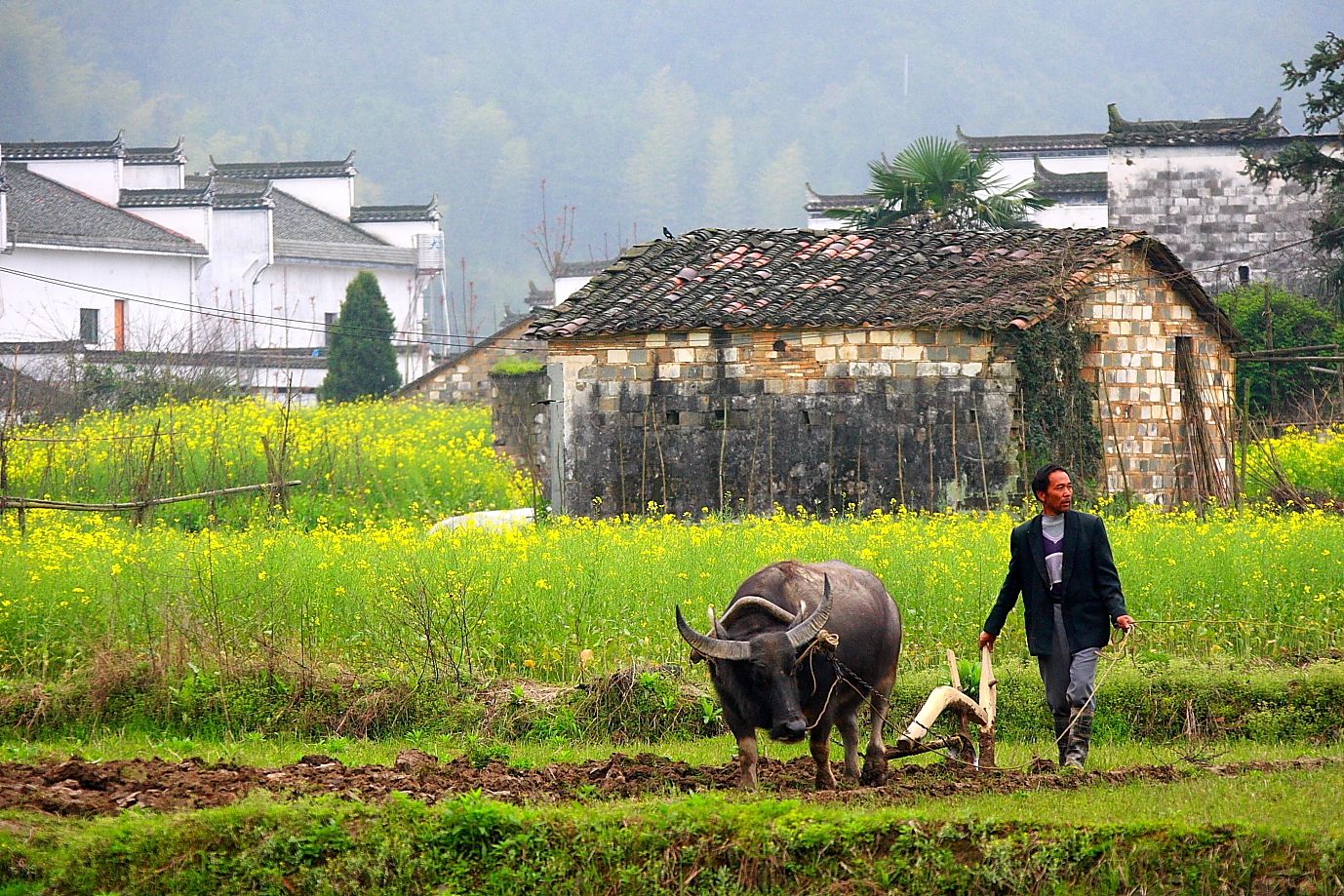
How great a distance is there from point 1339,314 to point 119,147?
3603cm

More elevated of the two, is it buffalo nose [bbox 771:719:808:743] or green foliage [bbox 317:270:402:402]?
green foliage [bbox 317:270:402:402]

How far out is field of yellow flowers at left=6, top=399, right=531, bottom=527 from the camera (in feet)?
71.5

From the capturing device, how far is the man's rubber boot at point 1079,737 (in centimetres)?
916

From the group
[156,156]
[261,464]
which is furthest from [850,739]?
[156,156]

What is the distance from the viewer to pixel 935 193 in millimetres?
30547

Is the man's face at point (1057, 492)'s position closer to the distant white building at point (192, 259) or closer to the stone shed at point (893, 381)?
the stone shed at point (893, 381)

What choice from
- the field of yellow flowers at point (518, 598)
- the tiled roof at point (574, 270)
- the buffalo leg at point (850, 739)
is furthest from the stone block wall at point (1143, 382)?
the tiled roof at point (574, 270)

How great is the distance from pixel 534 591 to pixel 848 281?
1078 centimetres

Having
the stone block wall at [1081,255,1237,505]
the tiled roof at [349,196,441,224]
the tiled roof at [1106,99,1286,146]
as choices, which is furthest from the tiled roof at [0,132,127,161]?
the stone block wall at [1081,255,1237,505]

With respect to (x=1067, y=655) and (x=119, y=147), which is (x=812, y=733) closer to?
(x=1067, y=655)

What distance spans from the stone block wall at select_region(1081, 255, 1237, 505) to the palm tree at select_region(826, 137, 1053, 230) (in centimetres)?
757

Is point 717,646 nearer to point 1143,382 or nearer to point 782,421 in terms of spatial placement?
point 782,421

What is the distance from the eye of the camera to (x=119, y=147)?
51344 mm

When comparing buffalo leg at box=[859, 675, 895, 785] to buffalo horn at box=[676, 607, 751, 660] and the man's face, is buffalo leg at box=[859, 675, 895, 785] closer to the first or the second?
buffalo horn at box=[676, 607, 751, 660]
